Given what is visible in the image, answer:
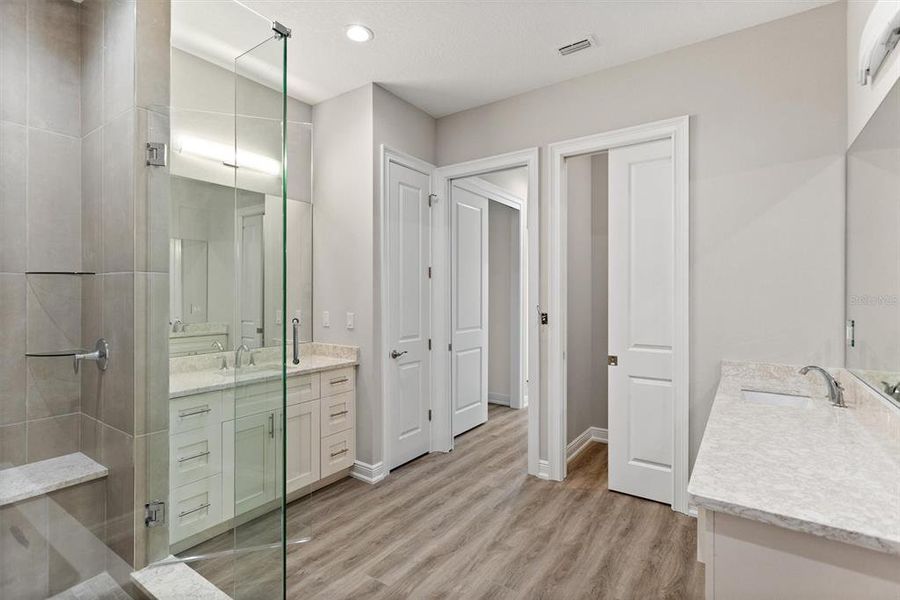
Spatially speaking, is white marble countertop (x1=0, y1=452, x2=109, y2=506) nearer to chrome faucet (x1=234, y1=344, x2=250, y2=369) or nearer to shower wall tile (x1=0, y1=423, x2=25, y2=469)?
shower wall tile (x1=0, y1=423, x2=25, y2=469)

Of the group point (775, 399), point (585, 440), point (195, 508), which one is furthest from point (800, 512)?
point (585, 440)

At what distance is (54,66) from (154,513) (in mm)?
1972

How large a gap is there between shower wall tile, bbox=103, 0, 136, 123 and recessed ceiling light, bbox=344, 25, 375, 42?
112 cm

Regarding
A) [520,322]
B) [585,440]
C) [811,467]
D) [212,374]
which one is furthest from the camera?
[520,322]

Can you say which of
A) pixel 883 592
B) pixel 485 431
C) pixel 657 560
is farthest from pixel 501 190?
pixel 883 592

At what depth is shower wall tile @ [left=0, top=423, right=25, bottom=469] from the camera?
6.05ft

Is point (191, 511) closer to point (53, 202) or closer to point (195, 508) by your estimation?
point (195, 508)

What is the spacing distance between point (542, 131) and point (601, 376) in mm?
2287

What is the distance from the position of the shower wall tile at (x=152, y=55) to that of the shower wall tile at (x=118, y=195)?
9 cm

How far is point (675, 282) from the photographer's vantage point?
2697 millimetres

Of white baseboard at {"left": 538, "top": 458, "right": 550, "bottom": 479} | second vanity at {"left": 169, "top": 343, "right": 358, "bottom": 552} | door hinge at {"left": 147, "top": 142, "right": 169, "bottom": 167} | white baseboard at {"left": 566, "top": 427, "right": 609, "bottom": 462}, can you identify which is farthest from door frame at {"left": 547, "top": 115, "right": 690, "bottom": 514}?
door hinge at {"left": 147, "top": 142, "right": 169, "bottom": 167}

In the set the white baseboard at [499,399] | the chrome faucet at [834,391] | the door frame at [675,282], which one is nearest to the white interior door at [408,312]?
the door frame at [675,282]

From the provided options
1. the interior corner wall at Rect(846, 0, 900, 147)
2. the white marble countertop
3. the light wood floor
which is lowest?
the light wood floor

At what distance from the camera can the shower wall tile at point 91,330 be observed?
1.87 meters
